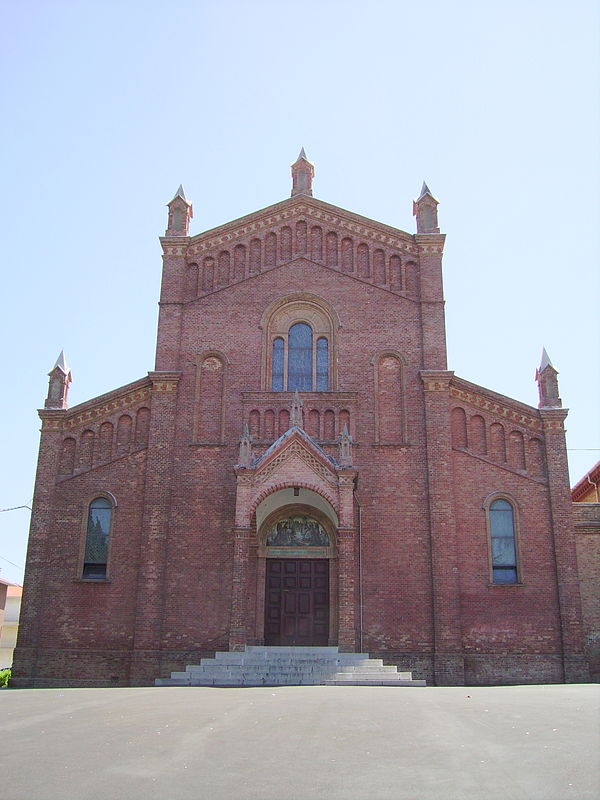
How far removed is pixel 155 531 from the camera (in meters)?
24.1

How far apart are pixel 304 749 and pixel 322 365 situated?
17.4 meters

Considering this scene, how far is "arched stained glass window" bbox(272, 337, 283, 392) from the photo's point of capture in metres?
26.1

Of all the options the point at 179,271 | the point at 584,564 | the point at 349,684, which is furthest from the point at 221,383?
the point at 584,564

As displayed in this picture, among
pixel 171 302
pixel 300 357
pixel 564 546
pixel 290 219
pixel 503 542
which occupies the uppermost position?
pixel 290 219

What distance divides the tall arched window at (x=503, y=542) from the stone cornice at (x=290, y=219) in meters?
9.39

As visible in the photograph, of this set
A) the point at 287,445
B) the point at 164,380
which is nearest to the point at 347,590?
the point at 287,445

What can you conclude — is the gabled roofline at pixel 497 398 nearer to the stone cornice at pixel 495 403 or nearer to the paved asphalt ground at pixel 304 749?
the stone cornice at pixel 495 403

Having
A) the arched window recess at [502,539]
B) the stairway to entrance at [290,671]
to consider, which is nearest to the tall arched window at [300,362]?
the arched window recess at [502,539]

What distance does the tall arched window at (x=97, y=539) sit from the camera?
24.4 metres

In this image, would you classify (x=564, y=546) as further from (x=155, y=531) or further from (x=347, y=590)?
(x=155, y=531)

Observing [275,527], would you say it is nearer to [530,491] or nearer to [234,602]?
[234,602]

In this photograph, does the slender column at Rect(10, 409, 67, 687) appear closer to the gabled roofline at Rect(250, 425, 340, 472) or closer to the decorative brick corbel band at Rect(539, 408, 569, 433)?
the gabled roofline at Rect(250, 425, 340, 472)

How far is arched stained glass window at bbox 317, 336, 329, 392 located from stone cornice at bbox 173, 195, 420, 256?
428 centimetres

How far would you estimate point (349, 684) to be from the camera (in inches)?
753
